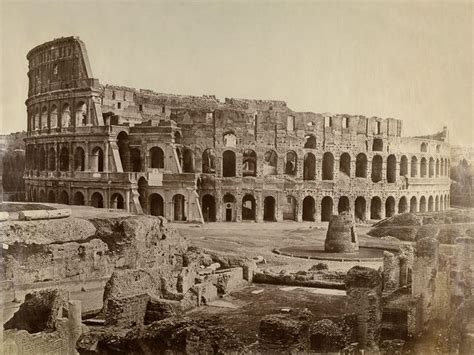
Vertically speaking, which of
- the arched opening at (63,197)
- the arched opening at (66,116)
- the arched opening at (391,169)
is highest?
the arched opening at (66,116)

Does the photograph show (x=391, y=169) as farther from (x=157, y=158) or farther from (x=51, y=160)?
(x=51, y=160)

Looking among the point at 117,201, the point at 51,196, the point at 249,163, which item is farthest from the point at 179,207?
the point at 249,163

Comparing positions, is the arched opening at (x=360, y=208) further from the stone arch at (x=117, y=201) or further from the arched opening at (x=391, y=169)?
the stone arch at (x=117, y=201)

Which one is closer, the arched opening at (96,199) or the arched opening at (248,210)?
the arched opening at (96,199)

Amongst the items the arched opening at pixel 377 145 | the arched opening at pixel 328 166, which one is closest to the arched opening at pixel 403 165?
the arched opening at pixel 377 145

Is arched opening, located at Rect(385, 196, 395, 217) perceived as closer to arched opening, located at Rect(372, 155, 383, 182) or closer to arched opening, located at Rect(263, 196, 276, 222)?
arched opening, located at Rect(372, 155, 383, 182)

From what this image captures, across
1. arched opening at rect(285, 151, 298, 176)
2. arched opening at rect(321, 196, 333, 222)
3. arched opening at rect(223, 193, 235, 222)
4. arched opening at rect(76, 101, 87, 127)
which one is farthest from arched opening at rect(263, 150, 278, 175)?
arched opening at rect(76, 101, 87, 127)

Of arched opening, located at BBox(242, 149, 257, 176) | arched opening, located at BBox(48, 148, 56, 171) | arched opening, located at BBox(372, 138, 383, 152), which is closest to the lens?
arched opening, located at BBox(48, 148, 56, 171)
